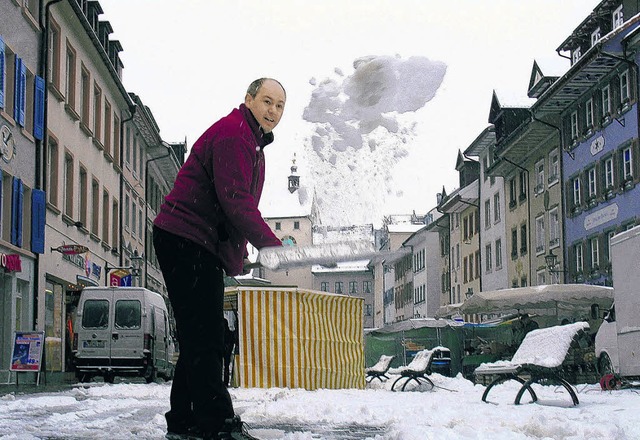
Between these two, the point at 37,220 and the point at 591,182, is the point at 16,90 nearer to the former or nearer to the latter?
the point at 37,220

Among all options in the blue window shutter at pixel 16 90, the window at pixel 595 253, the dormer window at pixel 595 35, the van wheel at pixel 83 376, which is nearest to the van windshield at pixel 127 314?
the van wheel at pixel 83 376

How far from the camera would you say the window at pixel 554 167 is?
142ft

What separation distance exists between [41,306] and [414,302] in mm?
62219

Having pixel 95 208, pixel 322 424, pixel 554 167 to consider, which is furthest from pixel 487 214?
pixel 322 424

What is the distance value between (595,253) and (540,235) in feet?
26.2

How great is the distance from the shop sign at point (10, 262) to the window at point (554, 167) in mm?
24921

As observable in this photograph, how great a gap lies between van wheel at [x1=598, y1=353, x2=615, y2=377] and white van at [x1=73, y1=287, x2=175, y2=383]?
9417mm

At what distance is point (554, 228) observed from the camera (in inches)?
1747

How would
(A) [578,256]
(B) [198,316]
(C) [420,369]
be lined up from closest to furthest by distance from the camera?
(B) [198,316] < (C) [420,369] < (A) [578,256]

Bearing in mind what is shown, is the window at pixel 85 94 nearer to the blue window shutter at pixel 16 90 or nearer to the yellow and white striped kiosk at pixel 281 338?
the blue window shutter at pixel 16 90

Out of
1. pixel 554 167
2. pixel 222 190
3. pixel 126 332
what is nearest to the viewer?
pixel 222 190

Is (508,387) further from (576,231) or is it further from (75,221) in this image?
(576,231)

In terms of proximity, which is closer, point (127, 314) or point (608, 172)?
point (127, 314)

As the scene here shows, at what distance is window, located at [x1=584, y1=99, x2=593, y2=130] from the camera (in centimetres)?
3849
